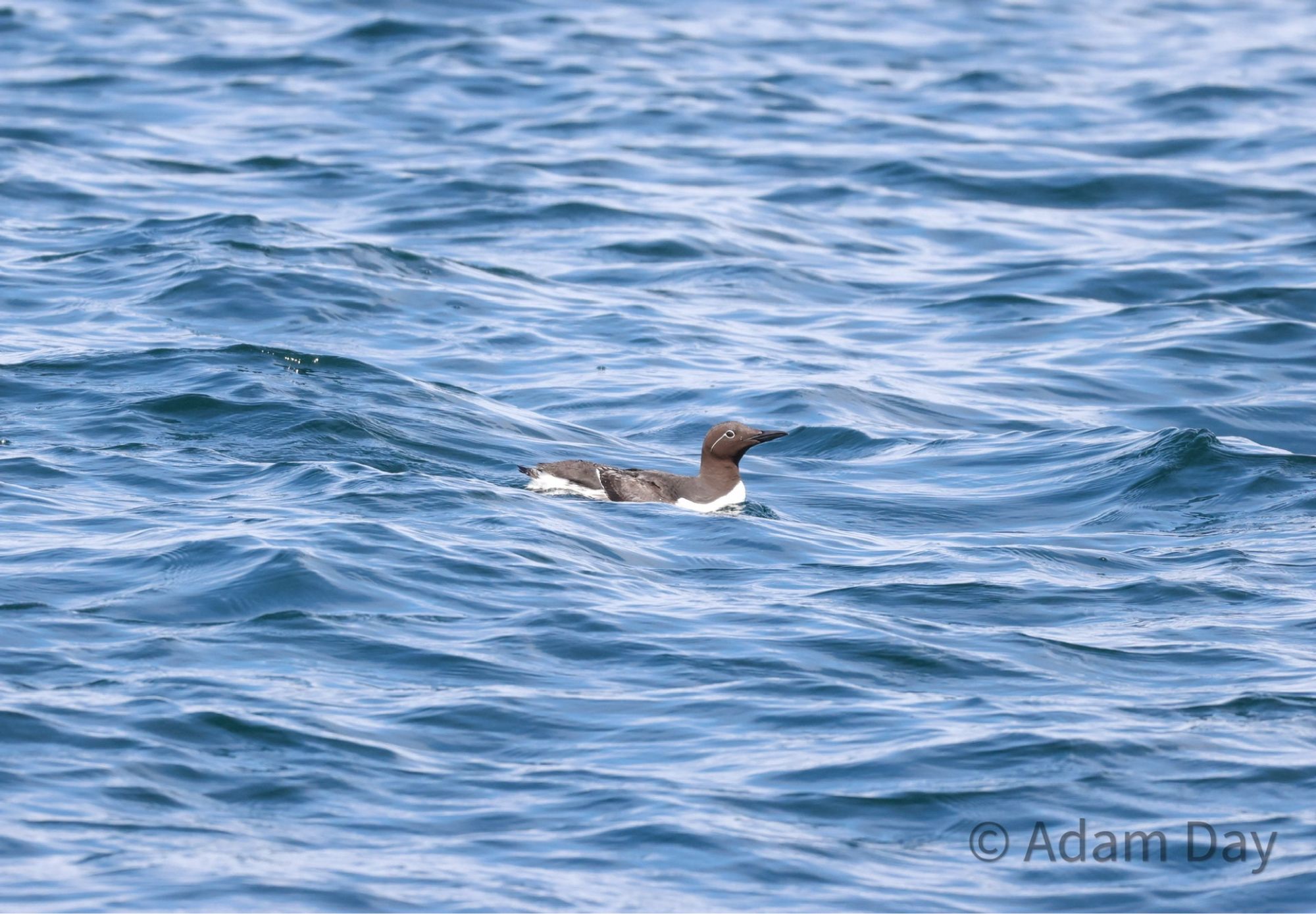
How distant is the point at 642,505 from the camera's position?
1288 cm

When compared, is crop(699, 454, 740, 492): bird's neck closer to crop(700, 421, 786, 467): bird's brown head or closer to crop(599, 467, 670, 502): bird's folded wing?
crop(700, 421, 786, 467): bird's brown head

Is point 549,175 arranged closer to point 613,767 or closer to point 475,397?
point 475,397

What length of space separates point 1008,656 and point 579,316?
9.06 metres

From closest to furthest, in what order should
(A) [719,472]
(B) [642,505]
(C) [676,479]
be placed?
(B) [642,505], (C) [676,479], (A) [719,472]

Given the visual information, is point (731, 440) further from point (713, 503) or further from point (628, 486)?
point (628, 486)

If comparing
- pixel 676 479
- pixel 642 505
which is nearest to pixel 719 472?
pixel 676 479

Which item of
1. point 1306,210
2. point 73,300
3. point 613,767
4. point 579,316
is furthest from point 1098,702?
point 1306,210

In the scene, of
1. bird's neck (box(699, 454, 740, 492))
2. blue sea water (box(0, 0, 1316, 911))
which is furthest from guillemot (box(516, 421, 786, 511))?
blue sea water (box(0, 0, 1316, 911))

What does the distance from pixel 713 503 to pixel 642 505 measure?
48 cm

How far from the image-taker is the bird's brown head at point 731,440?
1327cm

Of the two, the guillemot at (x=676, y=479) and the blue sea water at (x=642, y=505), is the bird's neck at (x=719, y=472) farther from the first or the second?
the blue sea water at (x=642, y=505)

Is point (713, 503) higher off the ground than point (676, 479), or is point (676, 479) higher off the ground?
point (676, 479)

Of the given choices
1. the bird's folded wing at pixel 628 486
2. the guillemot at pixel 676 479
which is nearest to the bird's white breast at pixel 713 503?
the guillemot at pixel 676 479

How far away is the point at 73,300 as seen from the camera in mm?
17406
